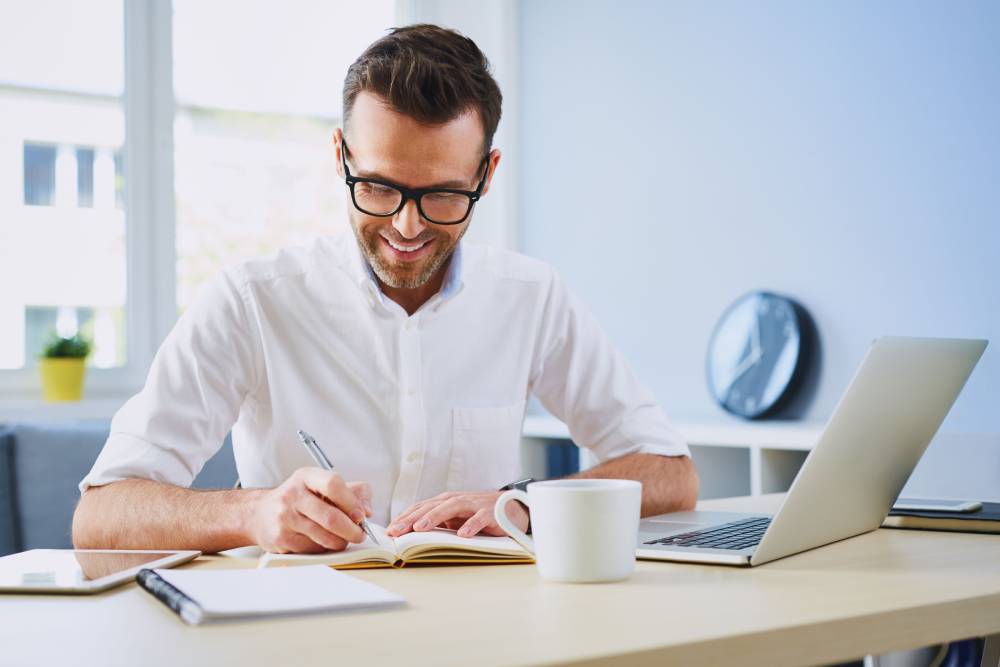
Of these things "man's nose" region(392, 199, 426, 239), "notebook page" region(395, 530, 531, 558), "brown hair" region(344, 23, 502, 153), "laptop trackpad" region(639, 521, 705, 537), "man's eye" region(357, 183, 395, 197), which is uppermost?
"brown hair" region(344, 23, 502, 153)

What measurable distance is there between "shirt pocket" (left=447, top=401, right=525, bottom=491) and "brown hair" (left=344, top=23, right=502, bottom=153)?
0.44 m

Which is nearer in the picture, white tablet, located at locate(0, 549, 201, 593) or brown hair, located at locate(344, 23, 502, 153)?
white tablet, located at locate(0, 549, 201, 593)

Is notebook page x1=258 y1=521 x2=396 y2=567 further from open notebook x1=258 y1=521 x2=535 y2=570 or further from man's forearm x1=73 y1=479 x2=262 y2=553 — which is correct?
man's forearm x1=73 y1=479 x2=262 y2=553

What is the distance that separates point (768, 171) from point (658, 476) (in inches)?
62.3

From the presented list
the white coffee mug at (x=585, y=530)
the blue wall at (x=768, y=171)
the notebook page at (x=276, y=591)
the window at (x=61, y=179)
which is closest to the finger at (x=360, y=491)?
the notebook page at (x=276, y=591)

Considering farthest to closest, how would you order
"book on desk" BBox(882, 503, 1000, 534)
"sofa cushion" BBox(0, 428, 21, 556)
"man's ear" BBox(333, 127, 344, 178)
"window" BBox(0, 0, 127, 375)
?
1. "window" BBox(0, 0, 127, 375)
2. "sofa cushion" BBox(0, 428, 21, 556)
3. "man's ear" BBox(333, 127, 344, 178)
4. "book on desk" BBox(882, 503, 1000, 534)

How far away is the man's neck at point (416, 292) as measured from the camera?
6.04 ft

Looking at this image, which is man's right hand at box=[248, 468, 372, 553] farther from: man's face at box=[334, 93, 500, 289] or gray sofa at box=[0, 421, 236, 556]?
gray sofa at box=[0, 421, 236, 556]

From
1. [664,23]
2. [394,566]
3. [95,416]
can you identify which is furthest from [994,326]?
[95,416]

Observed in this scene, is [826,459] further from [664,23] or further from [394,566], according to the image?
[664,23]

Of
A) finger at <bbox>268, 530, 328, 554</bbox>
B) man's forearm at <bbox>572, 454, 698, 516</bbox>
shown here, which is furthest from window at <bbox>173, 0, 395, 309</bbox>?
finger at <bbox>268, 530, 328, 554</bbox>

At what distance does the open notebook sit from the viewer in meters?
1.14

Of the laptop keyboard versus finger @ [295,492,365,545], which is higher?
finger @ [295,492,365,545]

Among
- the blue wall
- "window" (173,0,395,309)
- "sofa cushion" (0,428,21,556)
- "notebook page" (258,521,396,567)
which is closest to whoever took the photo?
"notebook page" (258,521,396,567)
